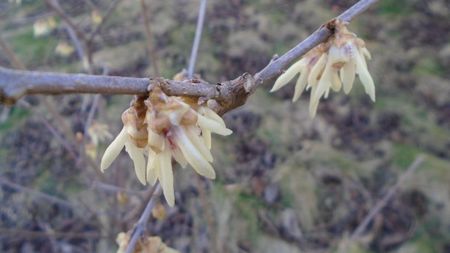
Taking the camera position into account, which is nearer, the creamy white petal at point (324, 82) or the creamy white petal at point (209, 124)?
the creamy white petal at point (209, 124)

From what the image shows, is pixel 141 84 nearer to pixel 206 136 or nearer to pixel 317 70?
pixel 206 136

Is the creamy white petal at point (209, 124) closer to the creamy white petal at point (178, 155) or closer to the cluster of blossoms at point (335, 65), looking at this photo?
the creamy white petal at point (178, 155)

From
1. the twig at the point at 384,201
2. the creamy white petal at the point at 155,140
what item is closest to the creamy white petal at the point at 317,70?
the creamy white petal at the point at 155,140

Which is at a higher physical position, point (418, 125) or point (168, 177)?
point (418, 125)

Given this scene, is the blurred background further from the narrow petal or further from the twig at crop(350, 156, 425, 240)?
the narrow petal

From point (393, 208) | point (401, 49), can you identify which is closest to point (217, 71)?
point (401, 49)

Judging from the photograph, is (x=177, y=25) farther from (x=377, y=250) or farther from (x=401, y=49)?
(x=377, y=250)
